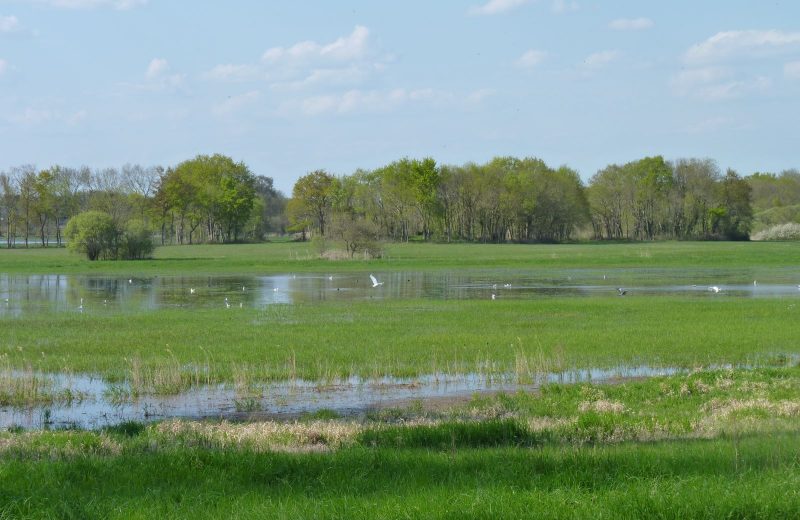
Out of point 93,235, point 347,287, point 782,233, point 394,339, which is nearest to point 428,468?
point 394,339

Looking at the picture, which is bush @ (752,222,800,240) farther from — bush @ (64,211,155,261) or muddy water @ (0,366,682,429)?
muddy water @ (0,366,682,429)

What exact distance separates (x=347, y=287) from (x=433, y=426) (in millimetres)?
43257

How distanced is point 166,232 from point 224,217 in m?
13.6

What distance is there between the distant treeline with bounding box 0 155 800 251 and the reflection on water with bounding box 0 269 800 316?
2915 inches

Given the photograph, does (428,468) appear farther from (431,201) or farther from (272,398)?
(431,201)

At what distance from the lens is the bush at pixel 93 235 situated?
87.5 m

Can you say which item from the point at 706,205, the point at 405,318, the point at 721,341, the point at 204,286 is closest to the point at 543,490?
the point at 721,341

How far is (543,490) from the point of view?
332 inches

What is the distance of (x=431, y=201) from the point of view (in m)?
147

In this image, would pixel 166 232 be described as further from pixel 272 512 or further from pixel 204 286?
pixel 272 512

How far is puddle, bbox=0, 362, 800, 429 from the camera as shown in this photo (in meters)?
17.8

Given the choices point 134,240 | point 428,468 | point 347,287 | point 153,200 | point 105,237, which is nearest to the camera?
point 428,468

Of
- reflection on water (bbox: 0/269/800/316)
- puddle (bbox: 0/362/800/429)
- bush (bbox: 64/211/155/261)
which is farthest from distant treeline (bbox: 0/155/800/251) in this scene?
puddle (bbox: 0/362/800/429)

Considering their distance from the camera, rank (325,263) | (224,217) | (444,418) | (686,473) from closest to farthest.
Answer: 1. (686,473)
2. (444,418)
3. (325,263)
4. (224,217)
